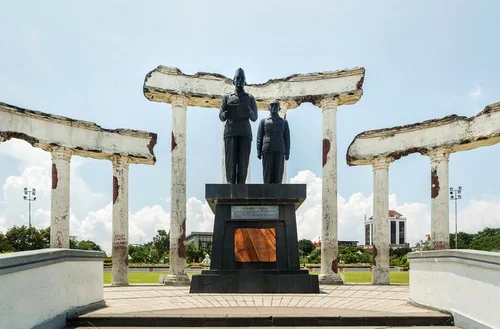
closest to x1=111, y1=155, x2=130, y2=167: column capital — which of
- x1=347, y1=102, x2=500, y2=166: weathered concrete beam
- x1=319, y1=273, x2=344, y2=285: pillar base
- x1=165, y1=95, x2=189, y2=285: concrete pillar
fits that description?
x1=165, y1=95, x2=189, y2=285: concrete pillar

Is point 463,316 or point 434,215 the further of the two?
point 434,215

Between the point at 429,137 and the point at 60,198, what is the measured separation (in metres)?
15.1

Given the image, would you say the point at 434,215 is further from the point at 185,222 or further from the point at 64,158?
the point at 64,158

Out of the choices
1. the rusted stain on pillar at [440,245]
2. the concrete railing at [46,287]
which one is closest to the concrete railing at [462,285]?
the concrete railing at [46,287]

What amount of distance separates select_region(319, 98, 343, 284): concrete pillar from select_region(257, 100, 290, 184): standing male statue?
6543 mm

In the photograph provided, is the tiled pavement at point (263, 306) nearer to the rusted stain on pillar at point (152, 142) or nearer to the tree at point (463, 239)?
the rusted stain on pillar at point (152, 142)

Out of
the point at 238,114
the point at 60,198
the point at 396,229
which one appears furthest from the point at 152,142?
the point at 396,229

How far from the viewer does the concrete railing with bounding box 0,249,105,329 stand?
6.02 metres

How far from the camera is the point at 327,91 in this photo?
66.7 ft

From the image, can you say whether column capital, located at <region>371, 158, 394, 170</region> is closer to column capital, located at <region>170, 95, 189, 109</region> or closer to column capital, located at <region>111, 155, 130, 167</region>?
column capital, located at <region>170, 95, 189, 109</region>

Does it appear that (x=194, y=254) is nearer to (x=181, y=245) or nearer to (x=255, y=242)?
(x=181, y=245)

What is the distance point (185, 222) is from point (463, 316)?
13710 millimetres

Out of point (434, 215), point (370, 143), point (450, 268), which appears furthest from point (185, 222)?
point (450, 268)

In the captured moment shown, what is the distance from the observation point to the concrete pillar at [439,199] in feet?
61.2
